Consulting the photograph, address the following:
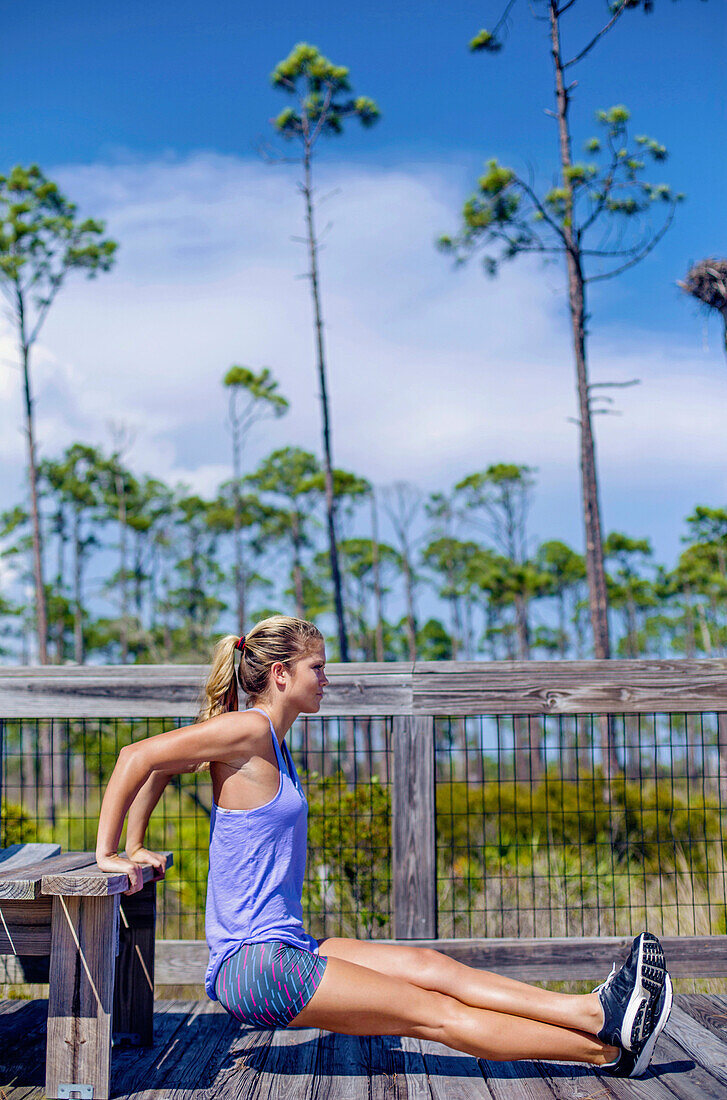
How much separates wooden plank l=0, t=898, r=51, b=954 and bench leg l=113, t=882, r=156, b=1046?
392mm

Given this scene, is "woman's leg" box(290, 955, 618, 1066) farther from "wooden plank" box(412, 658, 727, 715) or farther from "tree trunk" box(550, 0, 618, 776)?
"tree trunk" box(550, 0, 618, 776)

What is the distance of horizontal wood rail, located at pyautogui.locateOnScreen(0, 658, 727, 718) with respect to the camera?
3271mm

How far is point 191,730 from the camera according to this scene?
222 centimetres

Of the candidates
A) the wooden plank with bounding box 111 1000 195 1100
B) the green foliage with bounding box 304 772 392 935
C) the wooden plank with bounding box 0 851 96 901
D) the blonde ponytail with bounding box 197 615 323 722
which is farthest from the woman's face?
the green foliage with bounding box 304 772 392 935

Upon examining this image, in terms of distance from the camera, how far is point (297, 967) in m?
2.17

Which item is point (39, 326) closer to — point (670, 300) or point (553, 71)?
point (553, 71)

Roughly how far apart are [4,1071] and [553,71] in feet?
46.7

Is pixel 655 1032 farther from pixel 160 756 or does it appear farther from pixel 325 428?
pixel 325 428

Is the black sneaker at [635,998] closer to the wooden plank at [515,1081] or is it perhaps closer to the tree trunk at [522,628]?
the wooden plank at [515,1081]

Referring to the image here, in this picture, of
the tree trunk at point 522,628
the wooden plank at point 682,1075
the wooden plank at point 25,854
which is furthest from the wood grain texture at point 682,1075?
the tree trunk at point 522,628

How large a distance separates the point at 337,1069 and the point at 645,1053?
34.7 inches

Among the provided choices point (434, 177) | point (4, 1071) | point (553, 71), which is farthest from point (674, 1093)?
point (434, 177)

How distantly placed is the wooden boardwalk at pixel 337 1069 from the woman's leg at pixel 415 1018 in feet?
0.69

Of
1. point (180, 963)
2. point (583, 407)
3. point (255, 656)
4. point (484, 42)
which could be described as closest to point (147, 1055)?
point (180, 963)
